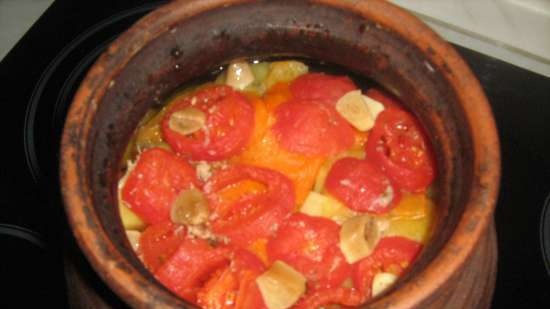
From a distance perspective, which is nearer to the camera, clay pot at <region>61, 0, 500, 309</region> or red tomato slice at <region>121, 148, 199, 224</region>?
clay pot at <region>61, 0, 500, 309</region>

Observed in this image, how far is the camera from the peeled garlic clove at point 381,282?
1096mm

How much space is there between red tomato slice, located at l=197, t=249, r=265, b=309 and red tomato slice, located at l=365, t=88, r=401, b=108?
0.49 metres

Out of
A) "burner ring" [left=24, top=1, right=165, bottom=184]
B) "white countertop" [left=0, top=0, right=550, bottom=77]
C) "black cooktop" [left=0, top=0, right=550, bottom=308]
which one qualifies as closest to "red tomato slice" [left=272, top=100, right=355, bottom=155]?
"black cooktop" [left=0, top=0, right=550, bottom=308]

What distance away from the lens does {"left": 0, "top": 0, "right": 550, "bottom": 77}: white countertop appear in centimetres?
215

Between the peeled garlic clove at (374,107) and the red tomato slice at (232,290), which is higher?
the peeled garlic clove at (374,107)

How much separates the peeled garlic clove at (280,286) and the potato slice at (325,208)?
0.14 m

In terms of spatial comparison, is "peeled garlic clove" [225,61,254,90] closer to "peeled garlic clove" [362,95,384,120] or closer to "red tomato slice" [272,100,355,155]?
"red tomato slice" [272,100,355,155]

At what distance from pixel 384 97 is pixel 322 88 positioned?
5.5 inches

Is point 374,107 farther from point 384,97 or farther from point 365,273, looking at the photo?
point 365,273

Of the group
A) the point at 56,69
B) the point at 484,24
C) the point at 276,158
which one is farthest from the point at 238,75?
the point at 484,24

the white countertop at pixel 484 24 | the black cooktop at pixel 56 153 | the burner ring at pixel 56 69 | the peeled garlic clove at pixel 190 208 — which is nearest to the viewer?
the peeled garlic clove at pixel 190 208

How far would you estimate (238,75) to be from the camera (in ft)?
4.58

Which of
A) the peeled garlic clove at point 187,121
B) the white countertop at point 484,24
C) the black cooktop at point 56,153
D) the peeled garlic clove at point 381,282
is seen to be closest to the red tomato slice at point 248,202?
the peeled garlic clove at point 187,121

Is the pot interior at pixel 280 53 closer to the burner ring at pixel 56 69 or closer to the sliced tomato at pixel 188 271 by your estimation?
the sliced tomato at pixel 188 271
